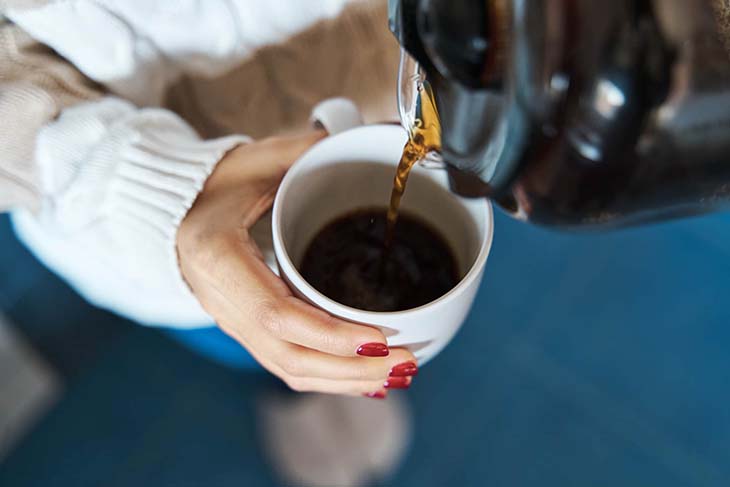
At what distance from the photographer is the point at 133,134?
438 millimetres

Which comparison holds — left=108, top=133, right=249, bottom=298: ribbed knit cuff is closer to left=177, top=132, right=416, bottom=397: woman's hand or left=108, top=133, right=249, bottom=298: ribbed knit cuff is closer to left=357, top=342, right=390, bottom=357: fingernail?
left=177, top=132, right=416, bottom=397: woman's hand

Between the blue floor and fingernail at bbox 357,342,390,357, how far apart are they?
18.8 inches

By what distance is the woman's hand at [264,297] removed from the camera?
350 millimetres

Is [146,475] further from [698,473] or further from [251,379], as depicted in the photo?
[698,473]

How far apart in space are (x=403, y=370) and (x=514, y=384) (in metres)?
0.46

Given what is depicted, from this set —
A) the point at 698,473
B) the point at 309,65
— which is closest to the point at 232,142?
the point at 309,65

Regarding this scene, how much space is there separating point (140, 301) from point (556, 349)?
502 mm

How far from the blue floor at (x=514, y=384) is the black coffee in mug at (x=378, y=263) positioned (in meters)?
0.39

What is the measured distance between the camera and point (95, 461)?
2.66 ft

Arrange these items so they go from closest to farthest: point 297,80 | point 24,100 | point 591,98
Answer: point 591,98 < point 24,100 < point 297,80

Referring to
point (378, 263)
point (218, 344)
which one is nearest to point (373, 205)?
point (378, 263)

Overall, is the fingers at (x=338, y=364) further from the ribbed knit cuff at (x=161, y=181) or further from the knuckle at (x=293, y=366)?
the ribbed knit cuff at (x=161, y=181)

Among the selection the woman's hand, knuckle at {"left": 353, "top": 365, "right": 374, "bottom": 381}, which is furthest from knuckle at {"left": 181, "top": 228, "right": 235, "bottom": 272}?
knuckle at {"left": 353, "top": 365, "right": 374, "bottom": 381}

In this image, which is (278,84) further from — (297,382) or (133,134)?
(297,382)
